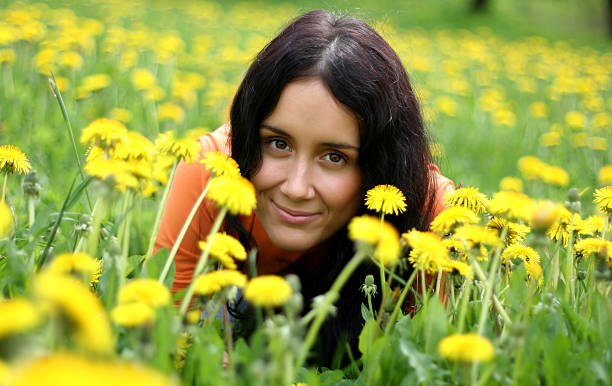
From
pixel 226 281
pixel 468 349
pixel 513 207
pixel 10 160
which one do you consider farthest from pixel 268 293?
pixel 10 160

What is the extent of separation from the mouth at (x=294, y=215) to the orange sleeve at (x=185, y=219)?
332mm

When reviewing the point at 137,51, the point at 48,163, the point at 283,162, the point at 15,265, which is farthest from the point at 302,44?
the point at 137,51

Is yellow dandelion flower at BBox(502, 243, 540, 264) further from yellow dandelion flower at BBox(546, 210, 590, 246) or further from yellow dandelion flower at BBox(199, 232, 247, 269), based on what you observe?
yellow dandelion flower at BBox(199, 232, 247, 269)

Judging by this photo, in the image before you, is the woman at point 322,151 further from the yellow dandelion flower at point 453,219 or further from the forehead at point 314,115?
the yellow dandelion flower at point 453,219

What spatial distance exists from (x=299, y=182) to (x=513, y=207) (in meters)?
0.58

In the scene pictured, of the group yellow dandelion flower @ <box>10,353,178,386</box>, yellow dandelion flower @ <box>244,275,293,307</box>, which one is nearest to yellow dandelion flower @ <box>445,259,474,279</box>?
yellow dandelion flower @ <box>244,275,293,307</box>

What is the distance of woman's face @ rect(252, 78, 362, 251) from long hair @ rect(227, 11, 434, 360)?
0.04 meters

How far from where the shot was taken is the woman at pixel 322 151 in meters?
1.64

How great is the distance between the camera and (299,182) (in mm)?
1595

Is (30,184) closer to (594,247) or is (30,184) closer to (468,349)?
(468,349)

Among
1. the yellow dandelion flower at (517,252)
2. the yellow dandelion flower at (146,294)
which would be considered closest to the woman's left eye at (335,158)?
the yellow dandelion flower at (517,252)

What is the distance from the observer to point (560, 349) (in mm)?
1164

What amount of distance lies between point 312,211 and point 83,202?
102cm

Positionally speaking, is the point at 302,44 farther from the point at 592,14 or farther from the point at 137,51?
the point at 592,14
